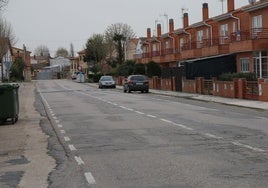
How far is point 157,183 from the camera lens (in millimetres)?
7852

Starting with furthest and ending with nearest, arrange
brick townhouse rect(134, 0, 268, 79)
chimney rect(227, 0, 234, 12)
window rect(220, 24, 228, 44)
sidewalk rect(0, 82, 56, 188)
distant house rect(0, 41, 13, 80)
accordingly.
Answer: chimney rect(227, 0, 234, 12), window rect(220, 24, 228, 44), brick townhouse rect(134, 0, 268, 79), distant house rect(0, 41, 13, 80), sidewalk rect(0, 82, 56, 188)

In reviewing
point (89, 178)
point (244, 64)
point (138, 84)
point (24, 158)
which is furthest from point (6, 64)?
point (89, 178)

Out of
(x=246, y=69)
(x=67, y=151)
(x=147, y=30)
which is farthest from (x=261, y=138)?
(x=147, y=30)

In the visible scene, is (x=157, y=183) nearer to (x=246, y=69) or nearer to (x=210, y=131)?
(x=210, y=131)

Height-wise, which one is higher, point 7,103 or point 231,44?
point 231,44

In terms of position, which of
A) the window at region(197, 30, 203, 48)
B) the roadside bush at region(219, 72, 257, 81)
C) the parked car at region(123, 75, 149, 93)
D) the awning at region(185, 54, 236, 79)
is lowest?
the parked car at region(123, 75, 149, 93)

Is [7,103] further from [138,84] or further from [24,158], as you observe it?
[138,84]

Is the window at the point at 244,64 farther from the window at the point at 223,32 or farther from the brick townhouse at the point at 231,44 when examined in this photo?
the window at the point at 223,32

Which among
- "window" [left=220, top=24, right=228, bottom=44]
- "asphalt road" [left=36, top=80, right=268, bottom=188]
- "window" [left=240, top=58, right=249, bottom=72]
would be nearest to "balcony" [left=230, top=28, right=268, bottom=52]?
"window" [left=240, top=58, right=249, bottom=72]

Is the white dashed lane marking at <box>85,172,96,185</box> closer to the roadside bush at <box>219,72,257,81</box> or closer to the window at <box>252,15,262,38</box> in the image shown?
the roadside bush at <box>219,72,257,81</box>

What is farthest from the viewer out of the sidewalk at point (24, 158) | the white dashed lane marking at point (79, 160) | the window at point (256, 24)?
the window at point (256, 24)

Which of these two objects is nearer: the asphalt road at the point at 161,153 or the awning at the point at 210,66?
the asphalt road at the point at 161,153

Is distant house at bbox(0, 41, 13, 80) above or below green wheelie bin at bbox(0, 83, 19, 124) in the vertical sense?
above

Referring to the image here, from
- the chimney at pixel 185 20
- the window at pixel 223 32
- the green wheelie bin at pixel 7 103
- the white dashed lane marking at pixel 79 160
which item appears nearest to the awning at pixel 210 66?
the window at pixel 223 32
